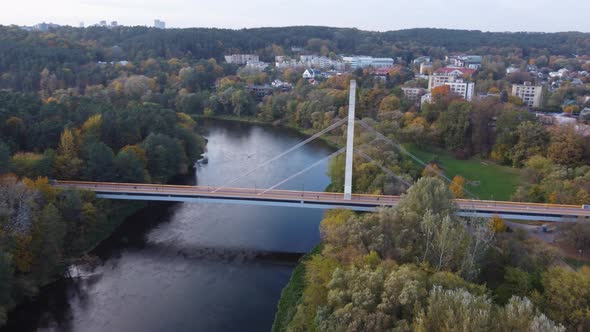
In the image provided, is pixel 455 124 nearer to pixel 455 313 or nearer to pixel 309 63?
pixel 455 313

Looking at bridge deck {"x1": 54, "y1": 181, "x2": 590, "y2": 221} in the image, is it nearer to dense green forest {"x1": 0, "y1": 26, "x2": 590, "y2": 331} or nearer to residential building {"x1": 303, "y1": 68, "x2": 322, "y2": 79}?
dense green forest {"x1": 0, "y1": 26, "x2": 590, "y2": 331}

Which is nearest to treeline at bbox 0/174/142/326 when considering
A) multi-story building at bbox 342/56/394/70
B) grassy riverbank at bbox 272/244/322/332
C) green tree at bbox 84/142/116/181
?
green tree at bbox 84/142/116/181

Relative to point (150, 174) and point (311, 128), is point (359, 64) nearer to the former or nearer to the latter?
point (311, 128)

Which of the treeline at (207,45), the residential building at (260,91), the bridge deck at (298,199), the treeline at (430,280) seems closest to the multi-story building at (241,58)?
the treeline at (207,45)

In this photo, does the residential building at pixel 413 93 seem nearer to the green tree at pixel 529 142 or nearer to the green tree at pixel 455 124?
the green tree at pixel 455 124

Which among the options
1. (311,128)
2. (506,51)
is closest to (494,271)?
(311,128)

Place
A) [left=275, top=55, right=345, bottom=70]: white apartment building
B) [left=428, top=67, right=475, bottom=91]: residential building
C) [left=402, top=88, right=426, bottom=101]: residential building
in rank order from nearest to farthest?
[left=402, top=88, right=426, bottom=101]: residential building
[left=428, top=67, right=475, bottom=91]: residential building
[left=275, top=55, right=345, bottom=70]: white apartment building

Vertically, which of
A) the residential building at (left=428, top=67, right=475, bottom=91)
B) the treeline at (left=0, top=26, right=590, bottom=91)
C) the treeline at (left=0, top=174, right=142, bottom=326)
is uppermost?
the treeline at (left=0, top=26, right=590, bottom=91)
